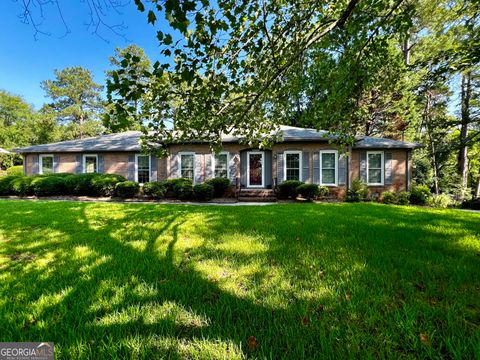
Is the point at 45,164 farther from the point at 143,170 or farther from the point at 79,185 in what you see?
the point at 143,170

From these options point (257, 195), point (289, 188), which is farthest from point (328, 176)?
point (257, 195)

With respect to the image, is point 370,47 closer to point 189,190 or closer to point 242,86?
point 242,86

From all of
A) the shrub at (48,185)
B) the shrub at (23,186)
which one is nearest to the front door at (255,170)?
the shrub at (48,185)

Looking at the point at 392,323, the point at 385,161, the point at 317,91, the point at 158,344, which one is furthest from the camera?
the point at 385,161

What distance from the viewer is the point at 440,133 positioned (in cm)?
1520

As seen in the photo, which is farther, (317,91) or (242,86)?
(317,91)

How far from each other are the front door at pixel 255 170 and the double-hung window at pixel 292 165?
1374mm

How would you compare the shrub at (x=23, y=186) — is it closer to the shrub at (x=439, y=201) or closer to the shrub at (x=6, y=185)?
the shrub at (x=6, y=185)

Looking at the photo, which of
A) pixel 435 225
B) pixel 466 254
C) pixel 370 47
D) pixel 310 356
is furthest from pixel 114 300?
pixel 370 47

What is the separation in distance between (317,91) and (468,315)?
5.09 meters

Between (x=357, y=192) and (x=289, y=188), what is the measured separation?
3.53 m

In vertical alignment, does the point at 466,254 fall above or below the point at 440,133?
below

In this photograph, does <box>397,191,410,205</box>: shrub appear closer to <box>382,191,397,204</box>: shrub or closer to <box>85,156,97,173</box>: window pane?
<box>382,191,397,204</box>: shrub

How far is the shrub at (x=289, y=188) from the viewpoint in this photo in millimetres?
11414
